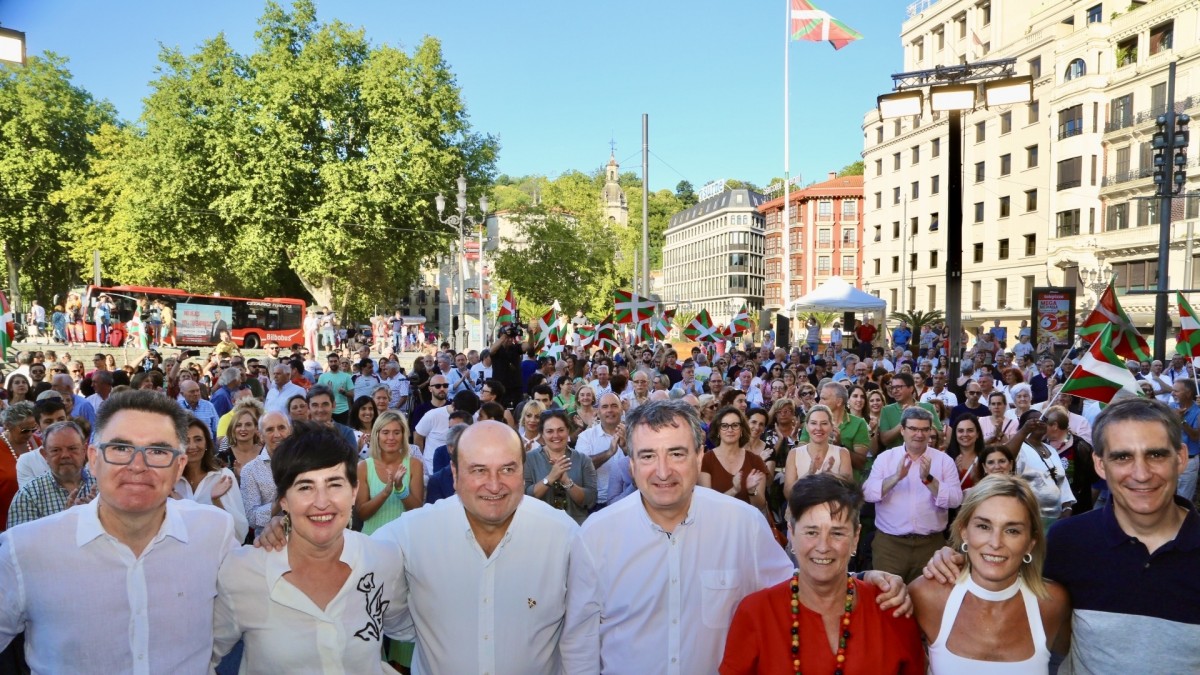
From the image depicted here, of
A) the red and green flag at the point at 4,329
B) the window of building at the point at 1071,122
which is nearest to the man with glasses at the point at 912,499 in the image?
the red and green flag at the point at 4,329

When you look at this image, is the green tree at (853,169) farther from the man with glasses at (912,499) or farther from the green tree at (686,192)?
the man with glasses at (912,499)

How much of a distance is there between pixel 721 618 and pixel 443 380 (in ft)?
22.7

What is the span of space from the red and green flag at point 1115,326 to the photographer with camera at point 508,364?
774cm

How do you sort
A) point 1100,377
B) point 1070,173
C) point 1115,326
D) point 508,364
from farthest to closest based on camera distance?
point 1070,173, point 508,364, point 1115,326, point 1100,377

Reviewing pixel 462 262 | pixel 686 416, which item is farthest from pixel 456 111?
pixel 686 416

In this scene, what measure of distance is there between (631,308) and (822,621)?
15898mm

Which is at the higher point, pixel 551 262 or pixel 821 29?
pixel 821 29

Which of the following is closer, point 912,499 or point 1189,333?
point 912,499

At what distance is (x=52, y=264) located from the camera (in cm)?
4578

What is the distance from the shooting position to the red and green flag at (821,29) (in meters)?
22.0

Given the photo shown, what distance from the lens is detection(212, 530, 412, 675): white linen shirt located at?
104 inches

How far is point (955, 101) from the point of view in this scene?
9727 mm

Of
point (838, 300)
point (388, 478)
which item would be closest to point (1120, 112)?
point (838, 300)

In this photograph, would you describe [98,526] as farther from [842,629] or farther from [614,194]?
[614,194]
